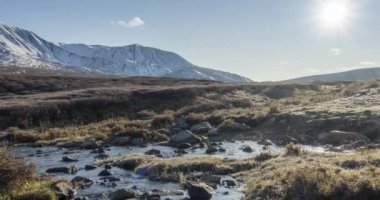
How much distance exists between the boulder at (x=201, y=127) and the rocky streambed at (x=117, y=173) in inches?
294

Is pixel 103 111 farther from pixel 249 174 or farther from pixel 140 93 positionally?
pixel 249 174

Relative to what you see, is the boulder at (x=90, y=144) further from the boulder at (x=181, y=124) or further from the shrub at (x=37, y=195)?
the shrub at (x=37, y=195)

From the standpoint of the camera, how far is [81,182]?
2750 cm

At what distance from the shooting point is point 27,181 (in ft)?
80.7

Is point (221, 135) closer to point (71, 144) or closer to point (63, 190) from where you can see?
point (71, 144)

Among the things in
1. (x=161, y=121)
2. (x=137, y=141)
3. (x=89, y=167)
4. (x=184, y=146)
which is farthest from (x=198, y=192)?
(x=161, y=121)

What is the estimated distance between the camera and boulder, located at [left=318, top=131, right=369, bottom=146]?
39.8 meters

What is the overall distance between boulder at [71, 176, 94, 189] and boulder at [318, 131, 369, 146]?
21.0m

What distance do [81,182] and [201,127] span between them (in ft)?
86.0

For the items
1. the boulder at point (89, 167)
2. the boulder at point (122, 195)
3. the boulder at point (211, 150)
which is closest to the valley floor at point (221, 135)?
the boulder at point (211, 150)

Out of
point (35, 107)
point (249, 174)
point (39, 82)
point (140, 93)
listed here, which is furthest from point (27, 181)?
point (39, 82)

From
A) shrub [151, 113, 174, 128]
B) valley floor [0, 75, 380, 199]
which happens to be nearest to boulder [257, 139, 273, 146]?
valley floor [0, 75, 380, 199]

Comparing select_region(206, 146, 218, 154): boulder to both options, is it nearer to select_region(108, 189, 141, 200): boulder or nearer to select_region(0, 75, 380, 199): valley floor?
select_region(0, 75, 380, 199): valley floor

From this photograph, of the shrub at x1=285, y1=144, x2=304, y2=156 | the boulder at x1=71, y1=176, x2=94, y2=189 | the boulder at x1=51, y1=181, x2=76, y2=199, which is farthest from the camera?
the shrub at x1=285, y1=144, x2=304, y2=156
